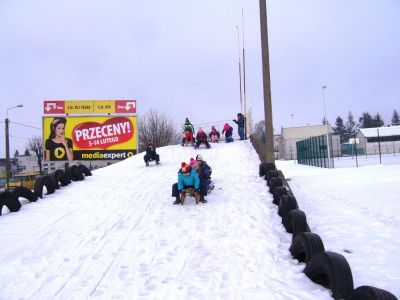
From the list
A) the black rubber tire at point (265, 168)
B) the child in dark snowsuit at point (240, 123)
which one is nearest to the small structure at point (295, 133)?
the child in dark snowsuit at point (240, 123)

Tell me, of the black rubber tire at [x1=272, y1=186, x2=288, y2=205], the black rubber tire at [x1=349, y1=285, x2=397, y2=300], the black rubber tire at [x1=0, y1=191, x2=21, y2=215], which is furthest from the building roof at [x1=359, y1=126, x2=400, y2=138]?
the black rubber tire at [x1=349, y1=285, x2=397, y2=300]

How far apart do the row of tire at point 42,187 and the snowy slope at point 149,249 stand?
350 mm

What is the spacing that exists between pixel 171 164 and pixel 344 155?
42.7m

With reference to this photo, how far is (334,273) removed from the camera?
4461mm

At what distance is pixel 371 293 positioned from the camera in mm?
3604

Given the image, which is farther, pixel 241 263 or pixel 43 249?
pixel 43 249

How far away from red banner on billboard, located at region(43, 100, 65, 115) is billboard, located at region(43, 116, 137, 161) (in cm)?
56

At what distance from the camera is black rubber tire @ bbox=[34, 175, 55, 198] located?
11.5m

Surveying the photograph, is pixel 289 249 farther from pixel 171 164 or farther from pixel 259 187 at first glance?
pixel 171 164

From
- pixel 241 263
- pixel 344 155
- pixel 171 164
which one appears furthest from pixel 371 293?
pixel 344 155

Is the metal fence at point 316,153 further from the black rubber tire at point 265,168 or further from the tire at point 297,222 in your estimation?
the tire at point 297,222

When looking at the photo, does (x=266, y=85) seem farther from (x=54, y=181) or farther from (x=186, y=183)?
(x=54, y=181)

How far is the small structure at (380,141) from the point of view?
179ft

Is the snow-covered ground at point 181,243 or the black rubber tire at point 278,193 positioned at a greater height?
the black rubber tire at point 278,193
